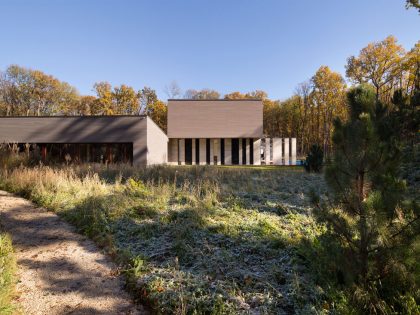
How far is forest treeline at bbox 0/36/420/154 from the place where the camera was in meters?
30.6

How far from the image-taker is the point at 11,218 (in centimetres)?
514

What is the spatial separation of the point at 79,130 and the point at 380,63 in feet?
110

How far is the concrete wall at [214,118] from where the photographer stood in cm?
2683

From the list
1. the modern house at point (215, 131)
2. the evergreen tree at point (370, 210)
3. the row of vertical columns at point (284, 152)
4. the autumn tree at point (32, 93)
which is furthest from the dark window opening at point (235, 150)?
the autumn tree at point (32, 93)

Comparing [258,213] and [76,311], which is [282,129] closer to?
[258,213]

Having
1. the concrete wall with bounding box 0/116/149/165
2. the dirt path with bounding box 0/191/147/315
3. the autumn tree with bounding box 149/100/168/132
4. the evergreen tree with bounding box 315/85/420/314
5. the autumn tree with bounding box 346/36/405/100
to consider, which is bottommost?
the dirt path with bounding box 0/191/147/315

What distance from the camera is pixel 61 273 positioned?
11.1 ft

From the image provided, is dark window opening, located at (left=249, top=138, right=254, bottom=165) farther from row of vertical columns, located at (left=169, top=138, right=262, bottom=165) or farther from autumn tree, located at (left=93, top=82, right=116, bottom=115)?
autumn tree, located at (left=93, top=82, right=116, bottom=115)

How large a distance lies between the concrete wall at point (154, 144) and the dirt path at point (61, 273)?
12.1m

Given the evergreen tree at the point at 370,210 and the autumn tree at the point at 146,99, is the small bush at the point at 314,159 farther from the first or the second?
the autumn tree at the point at 146,99

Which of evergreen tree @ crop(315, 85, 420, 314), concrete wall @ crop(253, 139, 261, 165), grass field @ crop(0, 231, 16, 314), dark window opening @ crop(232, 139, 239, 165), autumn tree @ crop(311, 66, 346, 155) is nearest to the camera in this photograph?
evergreen tree @ crop(315, 85, 420, 314)

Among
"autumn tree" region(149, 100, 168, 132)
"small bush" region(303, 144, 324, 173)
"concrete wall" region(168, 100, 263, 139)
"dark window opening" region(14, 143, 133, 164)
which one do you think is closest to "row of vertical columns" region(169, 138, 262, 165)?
"concrete wall" region(168, 100, 263, 139)

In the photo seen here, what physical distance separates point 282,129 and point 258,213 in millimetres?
42180

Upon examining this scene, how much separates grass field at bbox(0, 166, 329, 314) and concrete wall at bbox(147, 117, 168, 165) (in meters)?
9.64
